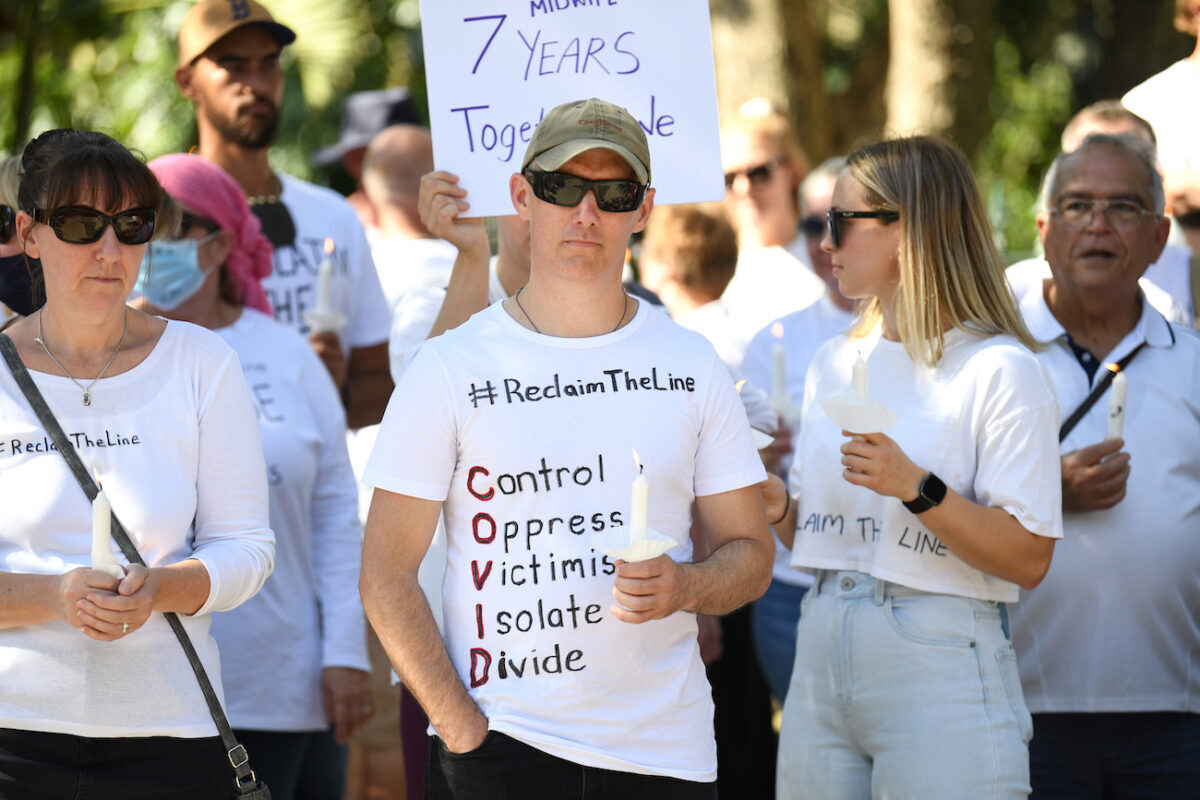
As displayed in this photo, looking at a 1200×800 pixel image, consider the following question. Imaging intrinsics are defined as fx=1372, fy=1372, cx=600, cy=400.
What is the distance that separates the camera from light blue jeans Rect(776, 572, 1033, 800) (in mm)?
2998

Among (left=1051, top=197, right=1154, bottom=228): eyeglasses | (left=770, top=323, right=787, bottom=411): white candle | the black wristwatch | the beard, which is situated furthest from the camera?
the beard

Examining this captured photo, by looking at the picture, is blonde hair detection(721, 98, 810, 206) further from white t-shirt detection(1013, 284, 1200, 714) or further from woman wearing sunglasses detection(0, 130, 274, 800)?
woman wearing sunglasses detection(0, 130, 274, 800)

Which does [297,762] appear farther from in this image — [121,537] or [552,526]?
[552,526]

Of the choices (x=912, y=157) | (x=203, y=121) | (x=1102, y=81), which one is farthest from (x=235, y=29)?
(x=1102, y=81)

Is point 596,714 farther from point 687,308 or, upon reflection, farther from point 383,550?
point 687,308

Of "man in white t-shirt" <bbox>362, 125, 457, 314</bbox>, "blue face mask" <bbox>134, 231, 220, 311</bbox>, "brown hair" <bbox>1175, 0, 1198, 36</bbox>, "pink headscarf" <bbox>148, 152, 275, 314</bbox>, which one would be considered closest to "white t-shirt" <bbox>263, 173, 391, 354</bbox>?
"man in white t-shirt" <bbox>362, 125, 457, 314</bbox>

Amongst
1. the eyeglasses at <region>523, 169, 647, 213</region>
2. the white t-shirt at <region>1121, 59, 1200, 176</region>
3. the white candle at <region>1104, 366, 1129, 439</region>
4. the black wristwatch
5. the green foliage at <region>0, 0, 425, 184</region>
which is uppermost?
the green foliage at <region>0, 0, 425, 184</region>

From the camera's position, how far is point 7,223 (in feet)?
10.3

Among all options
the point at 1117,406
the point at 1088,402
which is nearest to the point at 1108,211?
the point at 1088,402

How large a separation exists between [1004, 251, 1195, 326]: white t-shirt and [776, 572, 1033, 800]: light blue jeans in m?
1.25

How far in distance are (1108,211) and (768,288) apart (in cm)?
218

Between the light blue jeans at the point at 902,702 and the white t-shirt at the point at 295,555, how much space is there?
1.31m

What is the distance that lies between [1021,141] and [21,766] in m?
16.9

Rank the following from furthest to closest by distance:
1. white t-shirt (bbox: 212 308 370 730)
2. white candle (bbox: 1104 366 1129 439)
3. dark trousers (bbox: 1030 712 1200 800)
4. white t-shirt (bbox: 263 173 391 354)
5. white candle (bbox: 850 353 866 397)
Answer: white t-shirt (bbox: 263 173 391 354), white t-shirt (bbox: 212 308 370 730), dark trousers (bbox: 1030 712 1200 800), white candle (bbox: 1104 366 1129 439), white candle (bbox: 850 353 866 397)
